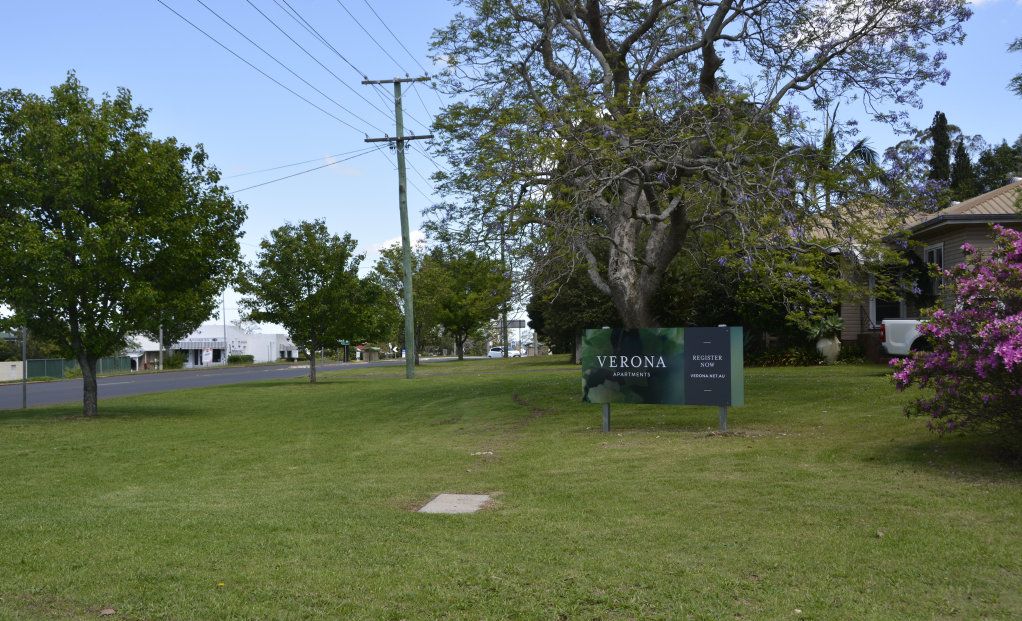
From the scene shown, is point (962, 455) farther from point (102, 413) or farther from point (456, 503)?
point (102, 413)

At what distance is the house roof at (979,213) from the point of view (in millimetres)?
24375

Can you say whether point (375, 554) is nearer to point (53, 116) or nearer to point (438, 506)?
point (438, 506)

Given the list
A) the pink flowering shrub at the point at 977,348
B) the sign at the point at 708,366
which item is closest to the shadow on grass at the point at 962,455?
the pink flowering shrub at the point at 977,348

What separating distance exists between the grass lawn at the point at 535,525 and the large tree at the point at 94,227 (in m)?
4.76

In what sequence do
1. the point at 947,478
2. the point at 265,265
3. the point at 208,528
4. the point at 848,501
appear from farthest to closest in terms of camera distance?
the point at 265,265 → the point at 947,478 → the point at 848,501 → the point at 208,528

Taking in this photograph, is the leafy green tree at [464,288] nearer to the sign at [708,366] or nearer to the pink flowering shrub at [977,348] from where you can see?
the sign at [708,366]

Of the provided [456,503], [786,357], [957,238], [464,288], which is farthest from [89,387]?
[464,288]

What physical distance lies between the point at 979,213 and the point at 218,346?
90.0 metres

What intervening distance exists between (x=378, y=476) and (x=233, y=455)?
3409mm

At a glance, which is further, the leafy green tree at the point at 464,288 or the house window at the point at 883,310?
the house window at the point at 883,310

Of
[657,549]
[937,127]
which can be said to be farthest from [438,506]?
[937,127]

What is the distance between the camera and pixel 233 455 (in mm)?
12922

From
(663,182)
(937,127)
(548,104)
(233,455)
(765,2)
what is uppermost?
(937,127)

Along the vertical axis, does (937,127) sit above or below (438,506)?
above
